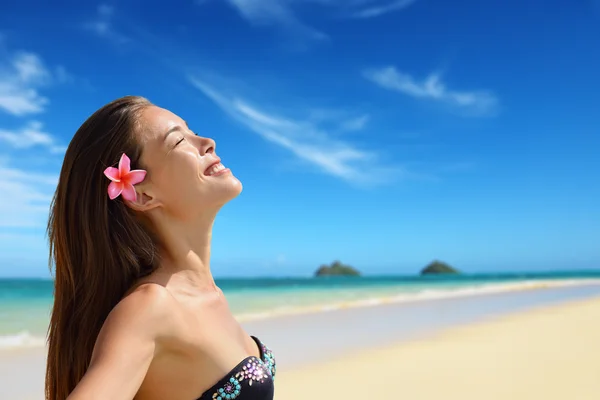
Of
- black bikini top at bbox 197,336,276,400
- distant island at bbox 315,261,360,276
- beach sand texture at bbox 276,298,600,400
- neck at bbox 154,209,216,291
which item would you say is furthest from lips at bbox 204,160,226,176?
distant island at bbox 315,261,360,276

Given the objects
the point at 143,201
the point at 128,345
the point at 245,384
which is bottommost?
the point at 245,384

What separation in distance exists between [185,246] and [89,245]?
33 centimetres

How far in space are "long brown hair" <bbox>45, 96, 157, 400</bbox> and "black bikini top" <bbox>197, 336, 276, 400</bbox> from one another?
428 millimetres

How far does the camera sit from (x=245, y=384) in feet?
5.97

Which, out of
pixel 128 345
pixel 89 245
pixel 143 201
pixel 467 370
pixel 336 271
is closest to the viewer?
pixel 128 345

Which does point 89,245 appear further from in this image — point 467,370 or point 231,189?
point 467,370

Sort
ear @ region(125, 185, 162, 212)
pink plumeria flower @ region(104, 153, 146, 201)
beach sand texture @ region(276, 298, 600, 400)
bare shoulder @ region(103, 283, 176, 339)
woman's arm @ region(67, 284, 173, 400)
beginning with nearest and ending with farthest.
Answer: woman's arm @ region(67, 284, 173, 400)
bare shoulder @ region(103, 283, 176, 339)
pink plumeria flower @ region(104, 153, 146, 201)
ear @ region(125, 185, 162, 212)
beach sand texture @ region(276, 298, 600, 400)

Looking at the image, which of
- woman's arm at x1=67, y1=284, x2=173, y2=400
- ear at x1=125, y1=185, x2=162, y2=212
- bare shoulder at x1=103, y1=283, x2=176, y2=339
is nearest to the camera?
woman's arm at x1=67, y1=284, x2=173, y2=400

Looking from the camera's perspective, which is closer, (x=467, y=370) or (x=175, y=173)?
(x=175, y=173)

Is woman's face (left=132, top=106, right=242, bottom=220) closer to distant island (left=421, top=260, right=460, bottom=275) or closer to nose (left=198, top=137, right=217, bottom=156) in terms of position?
nose (left=198, top=137, right=217, bottom=156)

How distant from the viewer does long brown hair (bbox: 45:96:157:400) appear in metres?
1.77

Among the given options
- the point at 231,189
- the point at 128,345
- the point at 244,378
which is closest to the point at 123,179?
the point at 231,189

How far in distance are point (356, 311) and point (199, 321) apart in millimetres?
11863

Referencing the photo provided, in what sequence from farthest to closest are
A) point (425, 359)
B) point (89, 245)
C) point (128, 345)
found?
point (425, 359) < point (89, 245) < point (128, 345)
